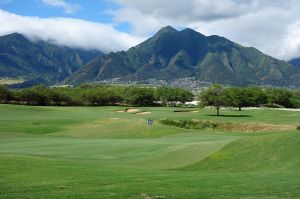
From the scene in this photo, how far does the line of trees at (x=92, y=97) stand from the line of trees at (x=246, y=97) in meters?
31.0

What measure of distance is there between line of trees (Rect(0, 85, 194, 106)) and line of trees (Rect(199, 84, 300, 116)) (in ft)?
102

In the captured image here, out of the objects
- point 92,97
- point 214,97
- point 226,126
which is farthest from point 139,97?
point 226,126

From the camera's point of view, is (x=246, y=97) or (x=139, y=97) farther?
(x=139, y=97)

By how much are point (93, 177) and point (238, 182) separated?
23.8 feet

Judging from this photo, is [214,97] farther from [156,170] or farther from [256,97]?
[156,170]

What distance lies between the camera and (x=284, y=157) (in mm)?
30234

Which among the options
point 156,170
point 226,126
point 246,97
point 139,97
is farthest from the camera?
point 139,97

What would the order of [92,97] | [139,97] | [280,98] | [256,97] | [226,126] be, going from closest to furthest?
[226,126] → [256,97] → [92,97] → [139,97] → [280,98]

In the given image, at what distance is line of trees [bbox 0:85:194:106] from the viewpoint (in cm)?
14762

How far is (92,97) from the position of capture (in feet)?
533

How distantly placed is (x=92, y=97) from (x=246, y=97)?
2192 inches

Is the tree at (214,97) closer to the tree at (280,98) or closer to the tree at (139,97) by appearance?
the tree at (139,97)

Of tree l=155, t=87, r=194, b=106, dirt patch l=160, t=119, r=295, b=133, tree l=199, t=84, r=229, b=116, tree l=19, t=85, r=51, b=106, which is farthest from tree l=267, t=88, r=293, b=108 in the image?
dirt patch l=160, t=119, r=295, b=133

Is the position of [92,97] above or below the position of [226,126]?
above
